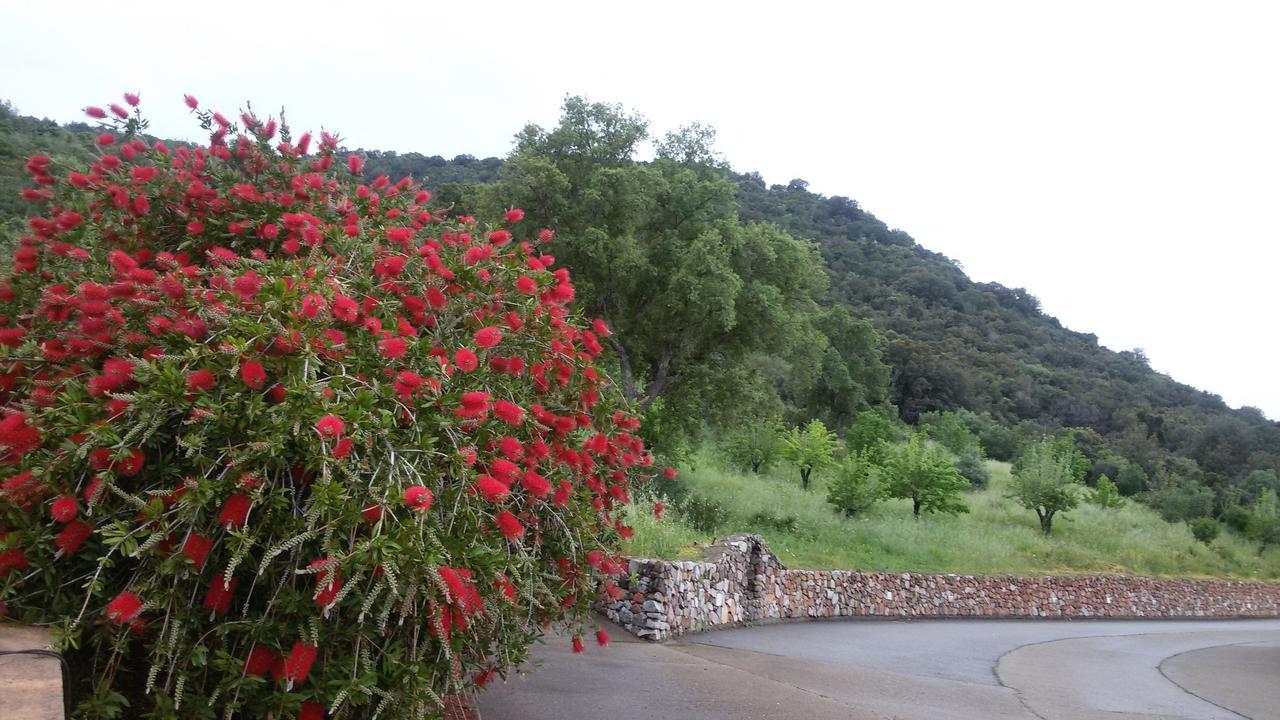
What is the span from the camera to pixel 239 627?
9.64 feet

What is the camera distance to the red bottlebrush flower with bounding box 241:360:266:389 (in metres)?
2.99

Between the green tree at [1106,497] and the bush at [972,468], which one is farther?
the bush at [972,468]

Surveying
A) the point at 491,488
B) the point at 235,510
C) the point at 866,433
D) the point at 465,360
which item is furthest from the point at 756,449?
the point at 235,510

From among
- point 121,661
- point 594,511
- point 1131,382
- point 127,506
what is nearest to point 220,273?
point 127,506

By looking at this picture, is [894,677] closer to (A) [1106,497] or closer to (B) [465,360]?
(B) [465,360]

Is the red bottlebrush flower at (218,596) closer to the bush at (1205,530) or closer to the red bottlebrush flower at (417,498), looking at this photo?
the red bottlebrush flower at (417,498)

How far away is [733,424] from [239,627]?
22.6m

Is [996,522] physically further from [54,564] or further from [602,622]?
[54,564]

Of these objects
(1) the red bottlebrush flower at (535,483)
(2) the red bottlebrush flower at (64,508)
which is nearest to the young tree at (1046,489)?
(1) the red bottlebrush flower at (535,483)

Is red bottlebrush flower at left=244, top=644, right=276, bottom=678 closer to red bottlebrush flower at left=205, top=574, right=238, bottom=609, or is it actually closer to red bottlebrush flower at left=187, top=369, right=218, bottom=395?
red bottlebrush flower at left=205, top=574, right=238, bottom=609

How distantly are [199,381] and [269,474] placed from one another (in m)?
0.42

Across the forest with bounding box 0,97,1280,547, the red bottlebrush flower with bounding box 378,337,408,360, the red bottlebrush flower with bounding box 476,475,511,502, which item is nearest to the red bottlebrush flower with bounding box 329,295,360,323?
the red bottlebrush flower with bounding box 378,337,408,360

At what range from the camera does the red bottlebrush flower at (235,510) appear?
113 inches

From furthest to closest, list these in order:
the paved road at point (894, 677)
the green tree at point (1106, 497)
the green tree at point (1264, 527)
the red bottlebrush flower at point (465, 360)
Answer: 1. the green tree at point (1106, 497)
2. the green tree at point (1264, 527)
3. the paved road at point (894, 677)
4. the red bottlebrush flower at point (465, 360)
